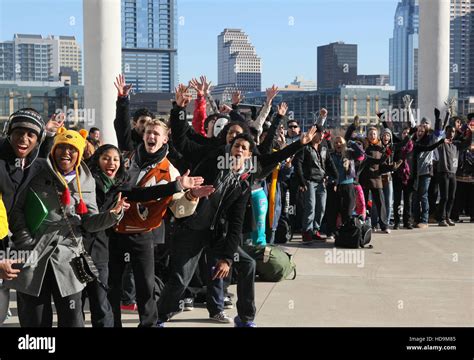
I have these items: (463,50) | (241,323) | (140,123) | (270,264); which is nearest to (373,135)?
(270,264)

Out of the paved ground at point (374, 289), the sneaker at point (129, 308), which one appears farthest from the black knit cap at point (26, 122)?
the sneaker at point (129, 308)

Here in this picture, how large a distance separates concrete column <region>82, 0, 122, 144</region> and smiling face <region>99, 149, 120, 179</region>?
800cm

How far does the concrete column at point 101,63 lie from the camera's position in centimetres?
1373

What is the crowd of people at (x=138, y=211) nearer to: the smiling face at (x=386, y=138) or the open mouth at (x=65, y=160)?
Answer: the open mouth at (x=65, y=160)

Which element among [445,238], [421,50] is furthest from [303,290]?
[421,50]

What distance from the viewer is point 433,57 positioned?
55.2ft

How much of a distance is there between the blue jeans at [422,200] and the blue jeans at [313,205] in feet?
7.87

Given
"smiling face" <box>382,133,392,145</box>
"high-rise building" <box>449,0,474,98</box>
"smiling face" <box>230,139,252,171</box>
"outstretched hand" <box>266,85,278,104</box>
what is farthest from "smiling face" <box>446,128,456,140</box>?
"high-rise building" <box>449,0,474,98</box>

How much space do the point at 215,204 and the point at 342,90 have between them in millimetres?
105823

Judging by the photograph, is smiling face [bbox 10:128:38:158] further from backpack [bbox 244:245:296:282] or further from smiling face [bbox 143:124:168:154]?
backpack [bbox 244:245:296:282]

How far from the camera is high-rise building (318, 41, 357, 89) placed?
161 meters

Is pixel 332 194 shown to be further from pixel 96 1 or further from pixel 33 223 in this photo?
pixel 33 223

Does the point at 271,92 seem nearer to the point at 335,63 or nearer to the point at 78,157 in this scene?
the point at 78,157

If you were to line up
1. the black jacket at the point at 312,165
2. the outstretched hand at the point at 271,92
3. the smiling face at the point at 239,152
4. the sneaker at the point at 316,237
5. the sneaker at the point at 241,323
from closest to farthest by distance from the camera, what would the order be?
the smiling face at the point at 239,152 → the sneaker at the point at 241,323 → the outstretched hand at the point at 271,92 → the black jacket at the point at 312,165 → the sneaker at the point at 316,237
